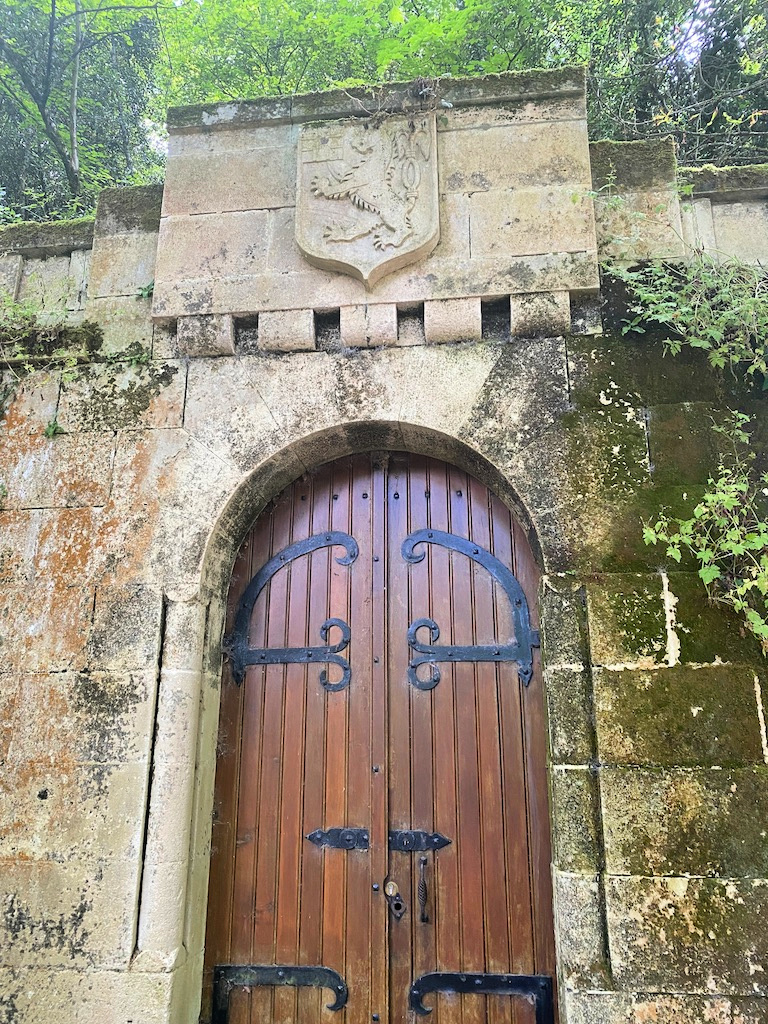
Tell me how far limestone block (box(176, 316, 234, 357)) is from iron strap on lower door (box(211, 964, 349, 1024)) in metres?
2.33

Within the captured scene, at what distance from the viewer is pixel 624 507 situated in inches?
104

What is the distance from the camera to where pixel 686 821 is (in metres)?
2.28

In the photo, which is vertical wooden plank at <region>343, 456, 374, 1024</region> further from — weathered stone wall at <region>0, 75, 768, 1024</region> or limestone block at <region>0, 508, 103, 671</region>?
limestone block at <region>0, 508, 103, 671</region>

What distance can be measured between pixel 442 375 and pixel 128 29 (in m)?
5.26

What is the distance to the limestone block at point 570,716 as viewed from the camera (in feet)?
7.92

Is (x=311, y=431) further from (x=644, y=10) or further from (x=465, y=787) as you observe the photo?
(x=644, y=10)

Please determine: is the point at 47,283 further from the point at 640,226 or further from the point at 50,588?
the point at 640,226

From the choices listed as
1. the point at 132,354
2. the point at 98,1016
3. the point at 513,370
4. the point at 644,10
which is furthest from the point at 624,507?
the point at 644,10

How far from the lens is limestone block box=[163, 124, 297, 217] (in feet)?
10.2

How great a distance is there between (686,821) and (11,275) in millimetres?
3459

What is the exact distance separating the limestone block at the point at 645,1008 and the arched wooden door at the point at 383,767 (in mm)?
306

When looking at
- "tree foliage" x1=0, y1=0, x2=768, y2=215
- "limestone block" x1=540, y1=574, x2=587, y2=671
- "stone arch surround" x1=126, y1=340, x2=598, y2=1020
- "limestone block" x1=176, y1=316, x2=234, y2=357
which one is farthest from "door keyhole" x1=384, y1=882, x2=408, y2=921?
"tree foliage" x1=0, y1=0, x2=768, y2=215

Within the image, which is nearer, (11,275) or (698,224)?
(698,224)

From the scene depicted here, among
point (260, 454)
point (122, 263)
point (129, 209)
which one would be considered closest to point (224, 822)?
point (260, 454)
